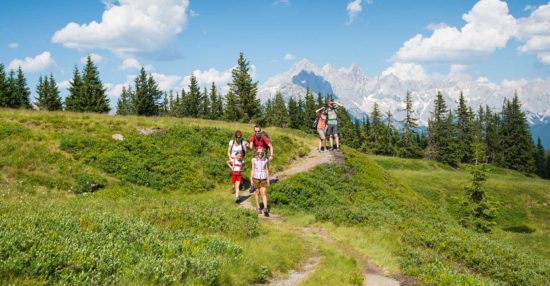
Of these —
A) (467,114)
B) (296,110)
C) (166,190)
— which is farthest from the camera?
(296,110)

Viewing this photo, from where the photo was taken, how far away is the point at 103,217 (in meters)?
8.79

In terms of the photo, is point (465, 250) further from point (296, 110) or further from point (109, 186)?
point (296, 110)

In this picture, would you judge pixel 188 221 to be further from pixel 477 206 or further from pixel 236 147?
pixel 477 206

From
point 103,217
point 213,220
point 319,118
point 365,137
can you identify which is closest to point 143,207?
point 213,220

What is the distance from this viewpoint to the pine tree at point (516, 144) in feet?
294

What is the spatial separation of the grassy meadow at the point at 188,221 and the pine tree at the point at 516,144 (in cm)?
6993

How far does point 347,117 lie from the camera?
110 m

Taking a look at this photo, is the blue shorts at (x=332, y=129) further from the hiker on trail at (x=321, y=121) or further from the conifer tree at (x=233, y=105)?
the conifer tree at (x=233, y=105)

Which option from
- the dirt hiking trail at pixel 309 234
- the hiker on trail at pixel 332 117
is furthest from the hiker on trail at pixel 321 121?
the dirt hiking trail at pixel 309 234

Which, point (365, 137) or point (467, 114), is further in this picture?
point (365, 137)

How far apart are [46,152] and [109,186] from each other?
3858mm

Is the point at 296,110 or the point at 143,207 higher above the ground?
the point at 296,110

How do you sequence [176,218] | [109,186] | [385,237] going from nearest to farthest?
[176,218], [385,237], [109,186]

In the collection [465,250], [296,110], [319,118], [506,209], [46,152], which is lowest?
[506,209]
